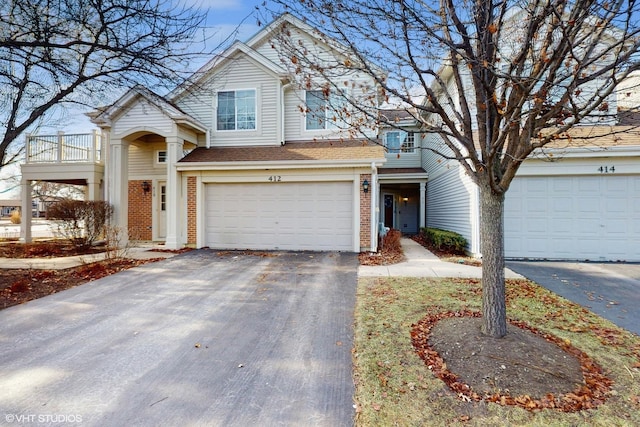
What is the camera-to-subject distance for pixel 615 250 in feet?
28.7

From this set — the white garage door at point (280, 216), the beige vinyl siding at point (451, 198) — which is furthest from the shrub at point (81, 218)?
the beige vinyl siding at point (451, 198)

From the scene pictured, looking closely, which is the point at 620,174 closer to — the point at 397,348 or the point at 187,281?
the point at 397,348

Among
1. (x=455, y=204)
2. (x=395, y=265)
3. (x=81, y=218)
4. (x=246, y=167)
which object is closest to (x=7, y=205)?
(x=81, y=218)

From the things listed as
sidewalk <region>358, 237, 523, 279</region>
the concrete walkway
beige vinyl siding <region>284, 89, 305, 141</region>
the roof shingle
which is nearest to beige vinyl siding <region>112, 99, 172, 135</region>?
the roof shingle

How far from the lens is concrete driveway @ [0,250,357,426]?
270cm

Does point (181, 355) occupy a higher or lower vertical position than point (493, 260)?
lower

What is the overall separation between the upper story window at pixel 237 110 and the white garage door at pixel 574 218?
898 cm

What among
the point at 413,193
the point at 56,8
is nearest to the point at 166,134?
the point at 56,8

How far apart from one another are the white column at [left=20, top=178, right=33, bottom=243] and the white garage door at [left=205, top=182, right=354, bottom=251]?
8.16m

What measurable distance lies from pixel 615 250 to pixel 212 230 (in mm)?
11943

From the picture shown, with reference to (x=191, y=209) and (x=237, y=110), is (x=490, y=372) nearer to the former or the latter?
(x=191, y=209)

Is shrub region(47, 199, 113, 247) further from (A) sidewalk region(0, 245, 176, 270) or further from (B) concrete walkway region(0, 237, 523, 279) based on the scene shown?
(B) concrete walkway region(0, 237, 523, 279)

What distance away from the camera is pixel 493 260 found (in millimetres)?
3676

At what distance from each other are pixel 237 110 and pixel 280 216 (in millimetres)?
4535
